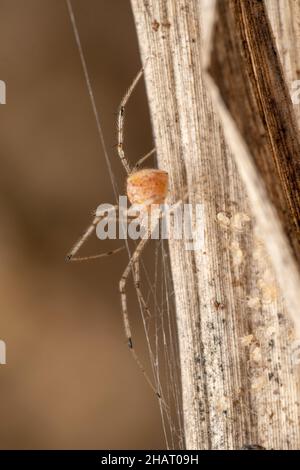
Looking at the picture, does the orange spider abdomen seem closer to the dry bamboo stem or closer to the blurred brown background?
the dry bamboo stem

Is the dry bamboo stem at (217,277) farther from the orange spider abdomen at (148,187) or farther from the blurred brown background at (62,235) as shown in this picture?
the blurred brown background at (62,235)

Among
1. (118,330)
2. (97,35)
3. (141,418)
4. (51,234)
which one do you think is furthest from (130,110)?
(141,418)

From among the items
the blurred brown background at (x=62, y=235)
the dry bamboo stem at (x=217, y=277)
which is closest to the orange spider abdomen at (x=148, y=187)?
the dry bamboo stem at (x=217, y=277)

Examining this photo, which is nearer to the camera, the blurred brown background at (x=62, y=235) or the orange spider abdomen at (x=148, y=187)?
the orange spider abdomen at (x=148, y=187)

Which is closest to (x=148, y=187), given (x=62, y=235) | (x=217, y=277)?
(x=217, y=277)

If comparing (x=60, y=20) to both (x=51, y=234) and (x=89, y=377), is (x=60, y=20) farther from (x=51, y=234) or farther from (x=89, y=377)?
(x=89, y=377)

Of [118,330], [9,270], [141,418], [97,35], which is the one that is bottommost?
[141,418]
